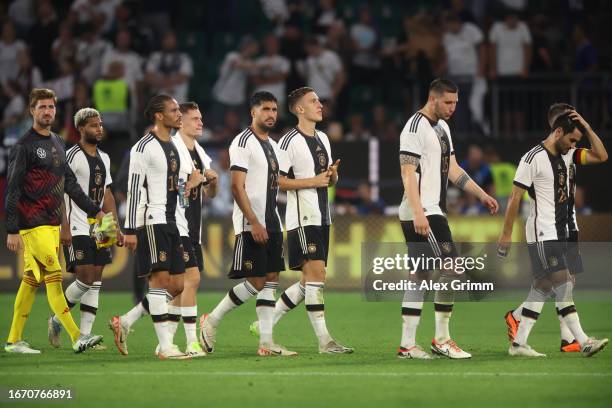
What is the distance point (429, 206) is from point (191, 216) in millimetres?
2517

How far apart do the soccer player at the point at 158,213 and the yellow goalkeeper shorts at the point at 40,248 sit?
103 cm

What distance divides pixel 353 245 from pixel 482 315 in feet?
12.2

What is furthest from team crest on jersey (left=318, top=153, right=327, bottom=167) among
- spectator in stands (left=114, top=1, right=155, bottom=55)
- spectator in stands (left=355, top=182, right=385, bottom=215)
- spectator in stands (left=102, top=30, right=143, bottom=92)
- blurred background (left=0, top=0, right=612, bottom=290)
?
spectator in stands (left=114, top=1, right=155, bottom=55)

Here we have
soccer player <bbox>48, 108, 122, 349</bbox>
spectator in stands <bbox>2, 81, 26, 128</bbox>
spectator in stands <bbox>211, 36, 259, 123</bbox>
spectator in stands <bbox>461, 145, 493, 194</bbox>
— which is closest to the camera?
soccer player <bbox>48, 108, 122, 349</bbox>

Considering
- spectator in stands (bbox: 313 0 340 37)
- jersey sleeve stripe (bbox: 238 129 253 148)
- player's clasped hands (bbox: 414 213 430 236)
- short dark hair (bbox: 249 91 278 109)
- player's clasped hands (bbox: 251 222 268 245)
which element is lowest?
player's clasped hands (bbox: 251 222 268 245)

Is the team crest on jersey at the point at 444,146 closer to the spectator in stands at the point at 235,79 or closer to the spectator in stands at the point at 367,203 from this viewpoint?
the spectator in stands at the point at 367,203

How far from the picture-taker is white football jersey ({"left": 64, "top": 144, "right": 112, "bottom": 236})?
11.6 meters

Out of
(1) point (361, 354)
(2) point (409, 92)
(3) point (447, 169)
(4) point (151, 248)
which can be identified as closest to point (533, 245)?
(3) point (447, 169)

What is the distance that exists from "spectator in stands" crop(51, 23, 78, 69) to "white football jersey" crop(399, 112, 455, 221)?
40.4ft

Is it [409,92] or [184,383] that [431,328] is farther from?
[409,92]

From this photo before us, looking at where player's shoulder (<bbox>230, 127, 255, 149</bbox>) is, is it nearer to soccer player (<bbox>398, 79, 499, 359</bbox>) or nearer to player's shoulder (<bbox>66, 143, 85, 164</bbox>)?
soccer player (<bbox>398, 79, 499, 359</bbox>)

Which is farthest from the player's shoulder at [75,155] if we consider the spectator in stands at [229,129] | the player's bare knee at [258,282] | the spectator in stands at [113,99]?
the spectator in stands at [113,99]

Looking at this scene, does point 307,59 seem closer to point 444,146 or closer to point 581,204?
point 581,204

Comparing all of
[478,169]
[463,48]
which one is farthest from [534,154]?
[463,48]
